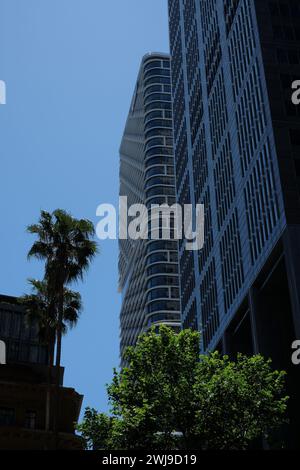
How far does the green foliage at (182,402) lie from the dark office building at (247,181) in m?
24.2

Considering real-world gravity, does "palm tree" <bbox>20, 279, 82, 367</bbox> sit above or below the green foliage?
above

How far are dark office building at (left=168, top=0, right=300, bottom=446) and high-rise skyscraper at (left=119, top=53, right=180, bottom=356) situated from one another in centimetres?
4022

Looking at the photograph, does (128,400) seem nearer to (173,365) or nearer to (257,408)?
(173,365)

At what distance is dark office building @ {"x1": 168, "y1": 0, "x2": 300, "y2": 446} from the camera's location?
65.6 metres

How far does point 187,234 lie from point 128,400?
7093cm

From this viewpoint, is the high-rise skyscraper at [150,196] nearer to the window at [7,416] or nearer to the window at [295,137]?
the window at [295,137]

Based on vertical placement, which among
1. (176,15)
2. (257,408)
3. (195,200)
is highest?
(176,15)

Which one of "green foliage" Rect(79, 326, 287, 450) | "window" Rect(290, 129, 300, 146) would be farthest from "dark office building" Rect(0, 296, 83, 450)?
"window" Rect(290, 129, 300, 146)

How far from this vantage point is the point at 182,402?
32.0 m

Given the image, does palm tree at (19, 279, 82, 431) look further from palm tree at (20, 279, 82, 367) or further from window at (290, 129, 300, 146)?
window at (290, 129, 300, 146)

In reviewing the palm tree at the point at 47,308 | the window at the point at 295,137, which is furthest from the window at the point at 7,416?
the window at the point at 295,137

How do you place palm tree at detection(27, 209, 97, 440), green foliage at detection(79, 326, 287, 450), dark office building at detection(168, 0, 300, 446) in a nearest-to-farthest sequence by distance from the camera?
1. green foliage at detection(79, 326, 287, 450)
2. palm tree at detection(27, 209, 97, 440)
3. dark office building at detection(168, 0, 300, 446)
